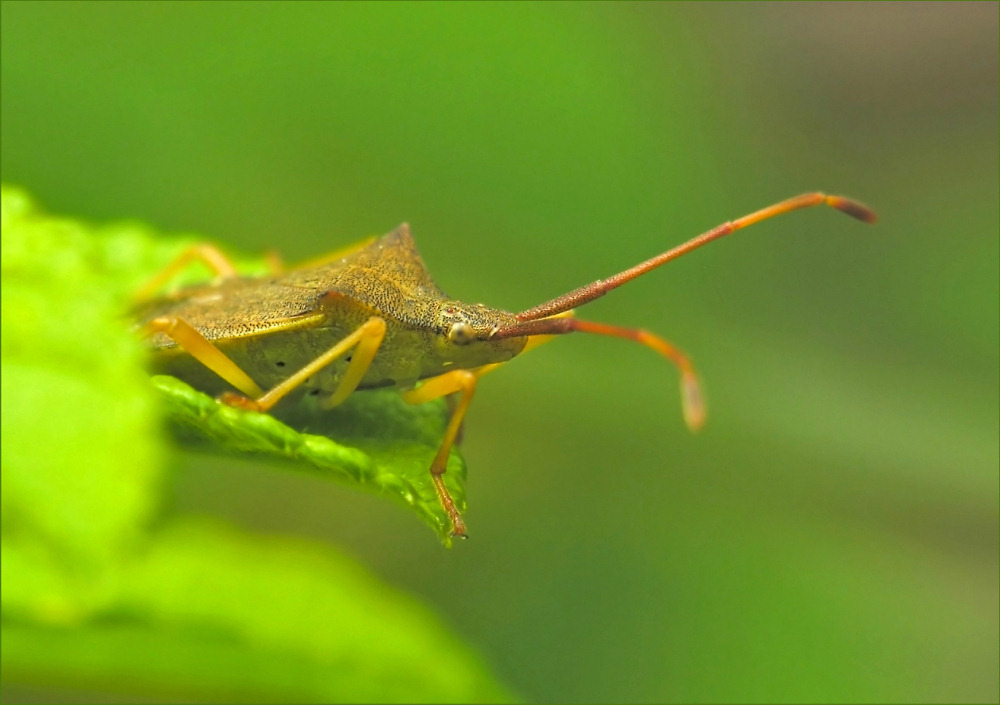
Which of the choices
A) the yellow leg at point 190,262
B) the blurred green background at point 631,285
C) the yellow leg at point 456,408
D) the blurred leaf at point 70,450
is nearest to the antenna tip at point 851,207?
the yellow leg at point 456,408

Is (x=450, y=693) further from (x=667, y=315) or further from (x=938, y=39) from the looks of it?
(x=938, y=39)

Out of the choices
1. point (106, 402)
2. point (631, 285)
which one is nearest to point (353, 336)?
point (106, 402)

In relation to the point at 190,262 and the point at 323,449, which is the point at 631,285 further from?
the point at 323,449

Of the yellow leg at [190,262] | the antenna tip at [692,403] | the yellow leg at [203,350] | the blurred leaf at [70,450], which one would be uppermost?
the yellow leg at [190,262]

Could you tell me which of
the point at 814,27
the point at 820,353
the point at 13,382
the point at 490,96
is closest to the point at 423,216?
the point at 490,96

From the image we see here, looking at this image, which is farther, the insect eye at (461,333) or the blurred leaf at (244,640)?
the insect eye at (461,333)

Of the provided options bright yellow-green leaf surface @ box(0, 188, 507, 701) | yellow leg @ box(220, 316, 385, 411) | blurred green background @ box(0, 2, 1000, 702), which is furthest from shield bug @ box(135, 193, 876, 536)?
blurred green background @ box(0, 2, 1000, 702)

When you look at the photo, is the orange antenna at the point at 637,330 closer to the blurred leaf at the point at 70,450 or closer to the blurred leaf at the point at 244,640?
the blurred leaf at the point at 244,640
